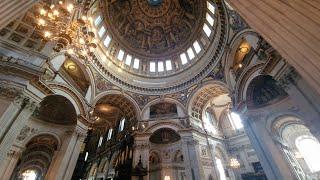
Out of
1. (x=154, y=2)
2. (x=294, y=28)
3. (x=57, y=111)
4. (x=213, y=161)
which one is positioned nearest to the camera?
Answer: (x=294, y=28)

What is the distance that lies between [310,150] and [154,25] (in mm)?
22346

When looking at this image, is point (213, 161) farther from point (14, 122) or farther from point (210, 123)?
point (14, 122)

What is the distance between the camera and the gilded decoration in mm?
22469

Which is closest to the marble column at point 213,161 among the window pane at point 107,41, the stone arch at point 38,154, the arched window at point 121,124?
the arched window at point 121,124

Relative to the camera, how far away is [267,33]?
4012 millimetres

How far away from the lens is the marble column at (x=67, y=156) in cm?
1155

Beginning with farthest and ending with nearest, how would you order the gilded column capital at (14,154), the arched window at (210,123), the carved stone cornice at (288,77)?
the arched window at (210,123)
the gilded column capital at (14,154)
the carved stone cornice at (288,77)

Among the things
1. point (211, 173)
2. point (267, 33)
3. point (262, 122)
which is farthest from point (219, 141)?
point (267, 33)

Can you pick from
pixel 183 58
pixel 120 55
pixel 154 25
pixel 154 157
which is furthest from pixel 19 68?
pixel 154 25

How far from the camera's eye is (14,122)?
8.95 meters

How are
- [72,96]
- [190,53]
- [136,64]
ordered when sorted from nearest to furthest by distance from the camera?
[72,96]
[190,53]
[136,64]

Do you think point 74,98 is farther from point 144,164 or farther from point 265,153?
point 265,153

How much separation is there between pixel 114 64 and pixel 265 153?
16.9 meters

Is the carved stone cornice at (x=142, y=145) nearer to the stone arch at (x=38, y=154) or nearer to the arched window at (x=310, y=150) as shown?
the stone arch at (x=38, y=154)
